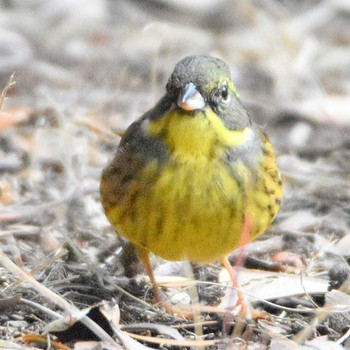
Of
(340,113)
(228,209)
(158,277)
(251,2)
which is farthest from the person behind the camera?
(251,2)

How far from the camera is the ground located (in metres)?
4.77

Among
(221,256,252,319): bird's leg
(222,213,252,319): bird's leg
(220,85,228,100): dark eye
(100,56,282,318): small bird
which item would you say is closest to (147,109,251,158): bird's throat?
(100,56,282,318): small bird

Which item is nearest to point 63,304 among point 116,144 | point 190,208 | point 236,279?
point 190,208

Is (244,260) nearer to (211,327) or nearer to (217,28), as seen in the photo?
(211,327)

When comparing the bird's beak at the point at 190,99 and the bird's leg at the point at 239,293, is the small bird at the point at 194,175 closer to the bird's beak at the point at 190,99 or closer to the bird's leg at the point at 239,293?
the bird's beak at the point at 190,99

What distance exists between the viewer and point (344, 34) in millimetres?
9523

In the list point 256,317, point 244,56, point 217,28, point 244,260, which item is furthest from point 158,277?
point 217,28

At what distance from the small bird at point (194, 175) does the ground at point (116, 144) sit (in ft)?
0.91

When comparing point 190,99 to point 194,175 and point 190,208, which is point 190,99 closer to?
point 194,175

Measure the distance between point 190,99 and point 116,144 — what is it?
275cm

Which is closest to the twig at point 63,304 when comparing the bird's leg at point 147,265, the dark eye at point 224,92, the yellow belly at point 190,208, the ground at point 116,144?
the ground at point 116,144

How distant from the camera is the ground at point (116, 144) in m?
4.77

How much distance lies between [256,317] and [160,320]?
16.8 inches

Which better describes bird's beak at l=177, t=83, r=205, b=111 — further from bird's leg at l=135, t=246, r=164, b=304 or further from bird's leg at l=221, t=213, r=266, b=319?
bird's leg at l=135, t=246, r=164, b=304
